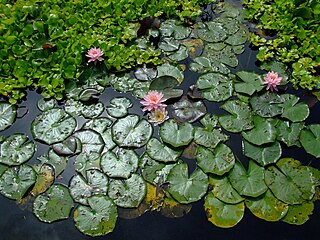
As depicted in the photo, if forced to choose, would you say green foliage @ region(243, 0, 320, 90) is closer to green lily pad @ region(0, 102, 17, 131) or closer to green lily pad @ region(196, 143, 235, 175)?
green lily pad @ region(196, 143, 235, 175)

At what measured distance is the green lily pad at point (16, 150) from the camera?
2.44 metres

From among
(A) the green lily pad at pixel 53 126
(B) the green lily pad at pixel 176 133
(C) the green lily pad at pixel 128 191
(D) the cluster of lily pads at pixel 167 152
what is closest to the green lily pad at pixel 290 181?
(D) the cluster of lily pads at pixel 167 152

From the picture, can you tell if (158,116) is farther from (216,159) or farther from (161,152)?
(216,159)

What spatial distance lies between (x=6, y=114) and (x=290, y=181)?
1.93 metres

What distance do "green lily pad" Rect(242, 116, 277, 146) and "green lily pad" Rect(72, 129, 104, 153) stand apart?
941 mm

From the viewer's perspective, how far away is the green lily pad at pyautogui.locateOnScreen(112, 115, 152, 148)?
251 cm

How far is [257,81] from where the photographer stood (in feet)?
9.37

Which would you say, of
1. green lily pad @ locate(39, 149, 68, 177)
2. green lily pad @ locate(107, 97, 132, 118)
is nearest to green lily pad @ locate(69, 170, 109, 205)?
green lily pad @ locate(39, 149, 68, 177)

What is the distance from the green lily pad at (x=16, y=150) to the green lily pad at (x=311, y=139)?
1750 millimetres

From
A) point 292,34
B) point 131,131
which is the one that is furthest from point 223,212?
point 292,34

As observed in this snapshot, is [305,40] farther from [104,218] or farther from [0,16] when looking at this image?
[0,16]

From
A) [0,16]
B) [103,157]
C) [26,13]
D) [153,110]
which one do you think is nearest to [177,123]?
[153,110]

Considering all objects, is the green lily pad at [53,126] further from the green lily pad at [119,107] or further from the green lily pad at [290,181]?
the green lily pad at [290,181]

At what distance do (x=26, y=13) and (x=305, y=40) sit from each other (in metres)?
2.30
